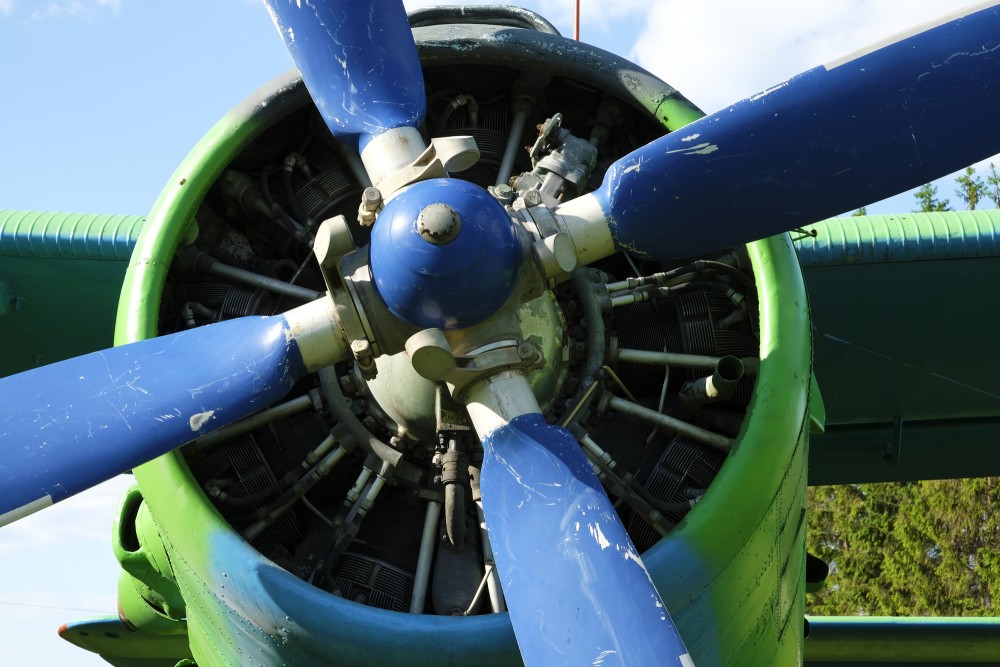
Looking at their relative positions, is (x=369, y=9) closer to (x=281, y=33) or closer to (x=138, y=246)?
(x=281, y=33)

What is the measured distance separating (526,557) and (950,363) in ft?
15.1

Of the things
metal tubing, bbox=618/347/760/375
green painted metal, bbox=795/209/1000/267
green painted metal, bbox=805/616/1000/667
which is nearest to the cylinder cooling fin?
metal tubing, bbox=618/347/760/375

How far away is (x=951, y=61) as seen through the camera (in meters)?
4.30

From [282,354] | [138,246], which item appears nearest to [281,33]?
[138,246]

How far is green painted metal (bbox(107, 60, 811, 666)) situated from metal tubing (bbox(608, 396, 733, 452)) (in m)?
0.33

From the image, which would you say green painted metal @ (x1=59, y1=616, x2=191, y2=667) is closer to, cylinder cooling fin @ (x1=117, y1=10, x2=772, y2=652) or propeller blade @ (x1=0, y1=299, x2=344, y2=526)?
cylinder cooling fin @ (x1=117, y1=10, x2=772, y2=652)

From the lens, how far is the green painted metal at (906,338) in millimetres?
7273

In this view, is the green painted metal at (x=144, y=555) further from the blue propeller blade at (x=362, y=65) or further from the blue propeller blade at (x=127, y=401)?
the blue propeller blade at (x=362, y=65)

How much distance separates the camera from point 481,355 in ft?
14.6

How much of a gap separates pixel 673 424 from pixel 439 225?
161 centimetres

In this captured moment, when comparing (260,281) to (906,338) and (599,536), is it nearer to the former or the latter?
(599,536)

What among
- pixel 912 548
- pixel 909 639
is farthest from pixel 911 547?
pixel 909 639

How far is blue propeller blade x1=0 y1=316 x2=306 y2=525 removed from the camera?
4.19 metres

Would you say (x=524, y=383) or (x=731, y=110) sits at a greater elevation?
(x=731, y=110)
